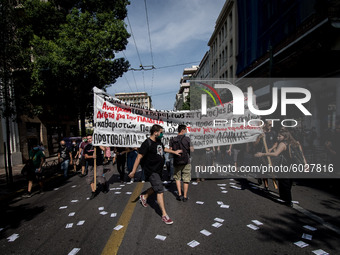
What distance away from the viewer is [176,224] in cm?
391

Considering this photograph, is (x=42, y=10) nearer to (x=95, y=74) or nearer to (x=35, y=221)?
(x=95, y=74)

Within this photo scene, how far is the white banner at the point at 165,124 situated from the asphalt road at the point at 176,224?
5.29 feet

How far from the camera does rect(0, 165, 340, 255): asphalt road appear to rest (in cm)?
316

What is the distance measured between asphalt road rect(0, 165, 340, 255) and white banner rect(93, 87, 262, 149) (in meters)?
1.61

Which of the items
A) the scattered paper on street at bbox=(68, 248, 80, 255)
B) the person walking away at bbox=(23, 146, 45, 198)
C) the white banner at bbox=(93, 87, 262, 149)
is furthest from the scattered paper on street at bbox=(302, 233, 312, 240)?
the person walking away at bbox=(23, 146, 45, 198)

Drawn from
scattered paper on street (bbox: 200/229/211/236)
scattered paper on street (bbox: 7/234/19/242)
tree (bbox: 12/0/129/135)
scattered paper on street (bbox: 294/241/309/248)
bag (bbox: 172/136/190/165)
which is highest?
tree (bbox: 12/0/129/135)

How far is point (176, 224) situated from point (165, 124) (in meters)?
3.45

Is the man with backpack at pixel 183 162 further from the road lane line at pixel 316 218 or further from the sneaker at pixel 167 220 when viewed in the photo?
the road lane line at pixel 316 218

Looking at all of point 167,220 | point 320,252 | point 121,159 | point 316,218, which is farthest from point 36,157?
point 316,218

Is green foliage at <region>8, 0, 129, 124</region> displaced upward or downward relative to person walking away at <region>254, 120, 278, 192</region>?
upward

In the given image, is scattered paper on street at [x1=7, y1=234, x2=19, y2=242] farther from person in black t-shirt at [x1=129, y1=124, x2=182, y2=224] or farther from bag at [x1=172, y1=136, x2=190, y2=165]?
bag at [x1=172, y1=136, x2=190, y2=165]

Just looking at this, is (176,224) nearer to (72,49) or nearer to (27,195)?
(27,195)

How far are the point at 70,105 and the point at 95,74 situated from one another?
13.6ft

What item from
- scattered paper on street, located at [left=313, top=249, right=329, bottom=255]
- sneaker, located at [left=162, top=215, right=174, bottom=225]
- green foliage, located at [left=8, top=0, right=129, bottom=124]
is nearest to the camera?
scattered paper on street, located at [left=313, top=249, right=329, bottom=255]
